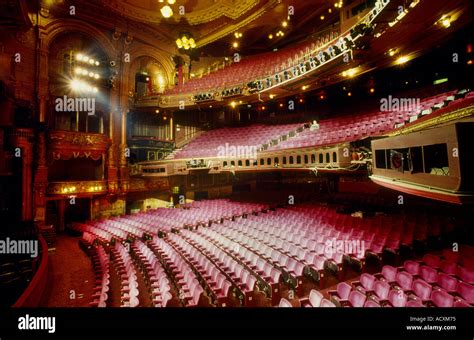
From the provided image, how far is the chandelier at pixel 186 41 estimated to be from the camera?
452 inches

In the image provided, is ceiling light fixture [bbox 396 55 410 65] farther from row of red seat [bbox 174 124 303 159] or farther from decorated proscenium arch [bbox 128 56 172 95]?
decorated proscenium arch [bbox 128 56 172 95]

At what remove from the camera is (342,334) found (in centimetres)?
198

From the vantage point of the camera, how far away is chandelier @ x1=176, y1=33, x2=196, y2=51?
11492mm

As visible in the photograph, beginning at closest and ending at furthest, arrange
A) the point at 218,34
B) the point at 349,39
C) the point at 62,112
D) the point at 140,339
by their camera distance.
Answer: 1. the point at 140,339
2. the point at 349,39
3. the point at 62,112
4. the point at 218,34

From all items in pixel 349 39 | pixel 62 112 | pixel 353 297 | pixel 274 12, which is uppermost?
pixel 274 12

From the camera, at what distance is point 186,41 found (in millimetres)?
11523

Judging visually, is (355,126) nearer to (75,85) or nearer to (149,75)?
(149,75)

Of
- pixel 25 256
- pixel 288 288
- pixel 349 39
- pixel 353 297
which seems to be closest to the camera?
pixel 353 297

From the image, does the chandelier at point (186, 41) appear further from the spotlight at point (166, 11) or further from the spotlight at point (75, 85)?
the spotlight at point (75, 85)

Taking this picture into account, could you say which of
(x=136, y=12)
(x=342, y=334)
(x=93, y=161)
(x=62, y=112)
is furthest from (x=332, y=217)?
(x=136, y=12)

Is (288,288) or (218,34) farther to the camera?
(218,34)

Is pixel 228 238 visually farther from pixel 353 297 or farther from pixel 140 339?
pixel 140 339

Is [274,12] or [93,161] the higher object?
[274,12]

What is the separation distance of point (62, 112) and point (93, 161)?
1901 mm
